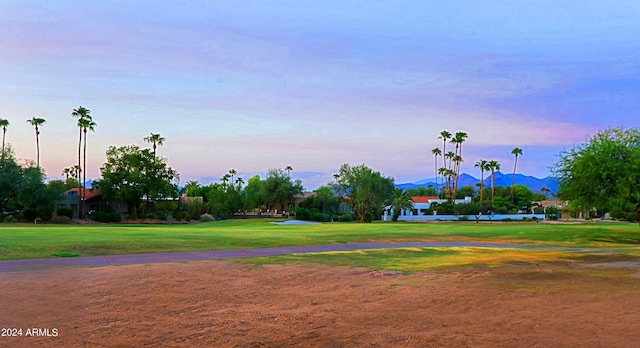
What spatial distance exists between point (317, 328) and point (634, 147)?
34.7 meters

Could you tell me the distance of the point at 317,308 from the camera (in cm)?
999

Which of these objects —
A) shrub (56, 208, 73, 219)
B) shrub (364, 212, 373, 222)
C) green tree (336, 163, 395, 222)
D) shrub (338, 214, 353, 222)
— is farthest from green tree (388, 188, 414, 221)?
shrub (56, 208, 73, 219)

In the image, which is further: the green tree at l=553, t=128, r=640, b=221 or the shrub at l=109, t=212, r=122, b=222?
the shrub at l=109, t=212, r=122, b=222

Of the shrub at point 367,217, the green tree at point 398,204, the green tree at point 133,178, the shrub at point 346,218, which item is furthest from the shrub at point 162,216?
the green tree at point 398,204

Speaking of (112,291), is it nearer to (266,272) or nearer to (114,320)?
(114,320)

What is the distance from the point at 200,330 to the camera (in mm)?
8273

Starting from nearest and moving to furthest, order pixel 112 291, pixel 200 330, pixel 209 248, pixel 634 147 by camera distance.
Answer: pixel 200 330 < pixel 112 291 < pixel 209 248 < pixel 634 147

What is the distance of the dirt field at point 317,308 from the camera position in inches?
308

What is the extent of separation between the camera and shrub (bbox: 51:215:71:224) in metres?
64.3

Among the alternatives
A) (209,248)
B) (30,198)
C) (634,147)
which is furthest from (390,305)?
(30,198)

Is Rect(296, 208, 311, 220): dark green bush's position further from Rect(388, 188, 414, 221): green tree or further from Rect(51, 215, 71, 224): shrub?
Rect(51, 215, 71, 224): shrub

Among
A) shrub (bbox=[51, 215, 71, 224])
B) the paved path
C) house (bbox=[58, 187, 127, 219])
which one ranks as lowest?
shrub (bbox=[51, 215, 71, 224])

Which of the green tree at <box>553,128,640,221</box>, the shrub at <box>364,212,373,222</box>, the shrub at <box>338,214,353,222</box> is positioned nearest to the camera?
the green tree at <box>553,128,640,221</box>

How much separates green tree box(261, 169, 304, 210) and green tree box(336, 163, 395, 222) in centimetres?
1521
